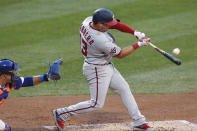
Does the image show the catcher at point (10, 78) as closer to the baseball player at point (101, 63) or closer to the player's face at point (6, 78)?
the player's face at point (6, 78)

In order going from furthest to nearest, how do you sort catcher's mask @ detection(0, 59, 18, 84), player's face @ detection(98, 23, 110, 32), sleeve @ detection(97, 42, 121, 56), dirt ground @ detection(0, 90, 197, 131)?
dirt ground @ detection(0, 90, 197, 131)
player's face @ detection(98, 23, 110, 32)
sleeve @ detection(97, 42, 121, 56)
catcher's mask @ detection(0, 59, 18, 84)

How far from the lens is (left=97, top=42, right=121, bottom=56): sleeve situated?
614 cm

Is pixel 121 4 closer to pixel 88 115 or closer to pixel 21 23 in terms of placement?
Result: pixel 21 23

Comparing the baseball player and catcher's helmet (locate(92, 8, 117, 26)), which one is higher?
catcher's helmet (locate(92, 8, 117, 26))

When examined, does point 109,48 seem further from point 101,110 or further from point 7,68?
point 101,110

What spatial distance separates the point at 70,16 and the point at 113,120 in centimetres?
655

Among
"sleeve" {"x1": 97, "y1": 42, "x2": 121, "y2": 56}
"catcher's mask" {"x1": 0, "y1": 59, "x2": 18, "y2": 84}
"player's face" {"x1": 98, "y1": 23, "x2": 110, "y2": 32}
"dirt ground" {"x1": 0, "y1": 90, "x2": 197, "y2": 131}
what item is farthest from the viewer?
"dirt ground" {"x1": 0, "y1": 90, "x2": 197, "y2": 131}

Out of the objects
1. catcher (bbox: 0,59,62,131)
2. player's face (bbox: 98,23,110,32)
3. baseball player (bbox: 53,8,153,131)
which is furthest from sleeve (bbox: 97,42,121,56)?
catcher (bbox: 0,59,62,131)

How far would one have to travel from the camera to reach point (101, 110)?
782cm

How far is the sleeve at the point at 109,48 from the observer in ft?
20.1

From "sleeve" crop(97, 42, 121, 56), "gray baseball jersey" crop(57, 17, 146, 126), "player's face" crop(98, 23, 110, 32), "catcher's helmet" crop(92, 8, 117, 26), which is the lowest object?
"gray baseball jersey" crop(57, 17, 146, 126)

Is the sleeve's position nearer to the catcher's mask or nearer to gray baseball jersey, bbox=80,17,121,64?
gray baseball jersey, bbox=80,17,121,64

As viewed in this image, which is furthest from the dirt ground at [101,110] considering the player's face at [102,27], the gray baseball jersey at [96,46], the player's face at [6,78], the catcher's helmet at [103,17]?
the catcher's helmet at [103,17]

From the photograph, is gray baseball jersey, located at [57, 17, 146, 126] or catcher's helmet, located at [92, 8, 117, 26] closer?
catcher's helmet, located at [92, 8, 117, 26]
